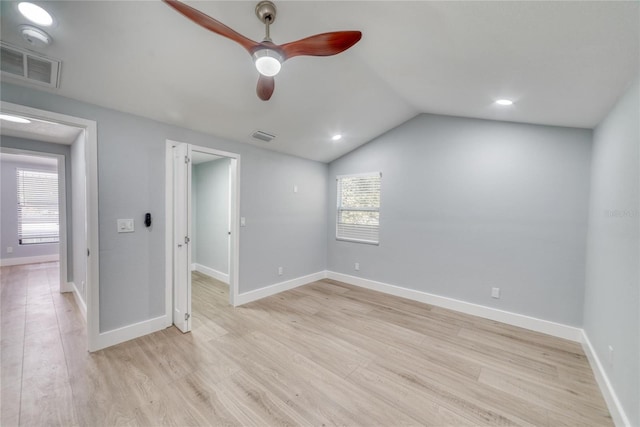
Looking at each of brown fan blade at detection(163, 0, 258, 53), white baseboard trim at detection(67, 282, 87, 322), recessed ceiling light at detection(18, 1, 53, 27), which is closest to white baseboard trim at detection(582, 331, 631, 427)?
brown fan blade at detection(163, 0, 258, 53)

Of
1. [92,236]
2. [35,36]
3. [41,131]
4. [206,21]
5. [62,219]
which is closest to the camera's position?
[206,21]

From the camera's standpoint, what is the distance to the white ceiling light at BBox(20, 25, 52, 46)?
4.93 feet

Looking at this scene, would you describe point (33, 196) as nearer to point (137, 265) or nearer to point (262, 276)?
point (137, 265)

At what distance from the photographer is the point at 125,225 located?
8.14ft

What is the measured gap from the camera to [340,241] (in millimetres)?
4672

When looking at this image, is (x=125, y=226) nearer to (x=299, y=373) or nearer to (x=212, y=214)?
(x=299, y=373)

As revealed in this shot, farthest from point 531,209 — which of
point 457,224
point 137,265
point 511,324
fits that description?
point 137,265

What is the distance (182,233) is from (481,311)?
3.84 m

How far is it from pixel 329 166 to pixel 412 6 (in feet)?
11.1

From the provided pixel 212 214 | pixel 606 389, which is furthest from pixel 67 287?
pixel 606 389

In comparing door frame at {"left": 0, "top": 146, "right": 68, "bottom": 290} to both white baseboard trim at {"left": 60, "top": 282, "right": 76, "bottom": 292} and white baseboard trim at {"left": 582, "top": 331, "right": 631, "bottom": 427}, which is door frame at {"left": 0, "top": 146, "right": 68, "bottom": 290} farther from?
white baseboard trim at {"left": 582, "top": 331, "right": 631, "bottom": 427}

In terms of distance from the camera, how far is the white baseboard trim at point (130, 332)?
7.76 feet

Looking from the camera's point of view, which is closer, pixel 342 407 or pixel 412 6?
pixel 412 6

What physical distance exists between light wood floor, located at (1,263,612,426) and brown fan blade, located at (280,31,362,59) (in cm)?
234
